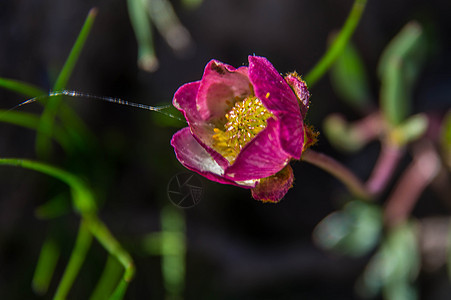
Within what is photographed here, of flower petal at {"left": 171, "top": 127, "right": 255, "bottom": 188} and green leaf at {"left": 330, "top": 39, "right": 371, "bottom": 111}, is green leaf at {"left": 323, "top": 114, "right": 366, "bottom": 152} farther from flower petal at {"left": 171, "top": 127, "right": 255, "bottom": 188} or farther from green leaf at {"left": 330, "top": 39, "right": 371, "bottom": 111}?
flower petal at {"left": 171, "top": 127, "right": 255, "bottom": 188}

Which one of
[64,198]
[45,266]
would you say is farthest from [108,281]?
[64,198]

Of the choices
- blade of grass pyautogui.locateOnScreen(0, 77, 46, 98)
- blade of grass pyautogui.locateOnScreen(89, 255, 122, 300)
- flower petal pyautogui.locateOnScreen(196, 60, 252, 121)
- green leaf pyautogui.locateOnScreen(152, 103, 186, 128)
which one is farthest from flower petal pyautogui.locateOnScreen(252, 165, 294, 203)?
blade of grass pyautogui.locateOnScreen(89, 255, 122, 300)

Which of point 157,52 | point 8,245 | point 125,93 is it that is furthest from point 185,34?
point 8,245

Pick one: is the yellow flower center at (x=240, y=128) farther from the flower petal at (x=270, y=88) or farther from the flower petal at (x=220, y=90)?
the flower petal at (x=270, y=88)

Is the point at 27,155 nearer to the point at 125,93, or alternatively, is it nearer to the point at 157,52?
the point at 125,93

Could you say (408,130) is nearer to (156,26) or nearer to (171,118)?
(171,118)

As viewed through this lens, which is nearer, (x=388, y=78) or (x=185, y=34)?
(x=388, y=78)
